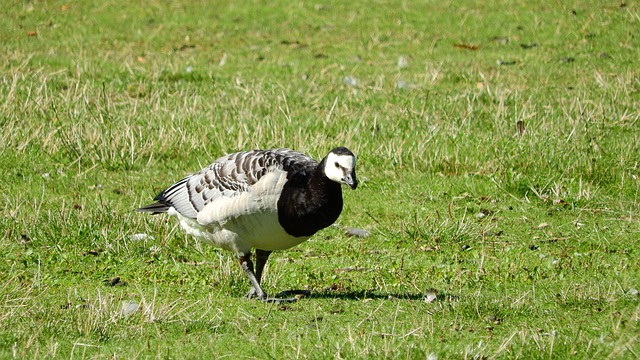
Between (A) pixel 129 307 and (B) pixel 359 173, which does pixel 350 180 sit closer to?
(A) pixel 129 307

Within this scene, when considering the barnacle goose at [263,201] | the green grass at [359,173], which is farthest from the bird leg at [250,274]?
the green grass at [359,173]

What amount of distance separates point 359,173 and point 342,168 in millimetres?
3495

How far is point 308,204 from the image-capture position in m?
6.68

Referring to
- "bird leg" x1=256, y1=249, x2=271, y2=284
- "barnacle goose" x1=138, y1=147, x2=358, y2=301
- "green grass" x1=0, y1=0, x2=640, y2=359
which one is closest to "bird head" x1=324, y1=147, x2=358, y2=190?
"barnacle goose" x1=138, y1=147, x2=358, y2=301

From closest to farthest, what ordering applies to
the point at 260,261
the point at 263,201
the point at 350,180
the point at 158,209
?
the point at 350,180
the point at 263,201
the point at 260,261
the point at 158,209

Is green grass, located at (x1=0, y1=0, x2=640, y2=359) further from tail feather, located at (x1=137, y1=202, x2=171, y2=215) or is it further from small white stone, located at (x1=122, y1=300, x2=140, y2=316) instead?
tail feather, located at (x1=137, y1=202, x2=171, y2=215)

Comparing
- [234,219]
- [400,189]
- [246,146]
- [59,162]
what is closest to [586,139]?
[400,189]

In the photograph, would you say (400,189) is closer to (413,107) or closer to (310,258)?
(310,258)

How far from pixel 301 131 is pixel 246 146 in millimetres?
766

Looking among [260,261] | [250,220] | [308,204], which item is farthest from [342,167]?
[260,261]

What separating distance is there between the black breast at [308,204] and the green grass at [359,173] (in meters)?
0.63

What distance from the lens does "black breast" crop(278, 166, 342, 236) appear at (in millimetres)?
6676

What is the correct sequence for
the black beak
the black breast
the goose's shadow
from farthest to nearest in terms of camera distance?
the goose's shadow → the black breast → the black beak

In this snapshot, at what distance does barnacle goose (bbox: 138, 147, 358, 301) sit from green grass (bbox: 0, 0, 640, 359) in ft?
1.49
